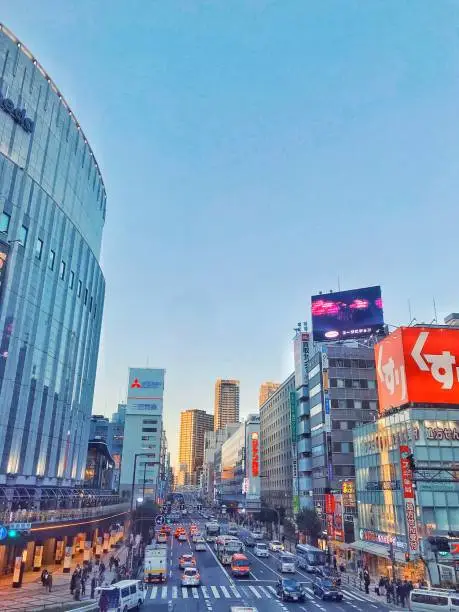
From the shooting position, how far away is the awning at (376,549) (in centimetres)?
4506

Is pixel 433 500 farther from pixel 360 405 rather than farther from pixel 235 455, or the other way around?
pixel 235 455

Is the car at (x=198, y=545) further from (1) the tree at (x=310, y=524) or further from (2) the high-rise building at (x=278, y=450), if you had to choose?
(2) the high-rise building at (x=278, y=450)

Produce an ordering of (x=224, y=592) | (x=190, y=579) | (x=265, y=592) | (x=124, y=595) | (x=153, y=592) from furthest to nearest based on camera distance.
→ (x=190, y=579) < (x=265, y=592) < (x=224, y=592) < (x=153, y=592) < (x=124, y=595)

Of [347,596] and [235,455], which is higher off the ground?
[235,455]

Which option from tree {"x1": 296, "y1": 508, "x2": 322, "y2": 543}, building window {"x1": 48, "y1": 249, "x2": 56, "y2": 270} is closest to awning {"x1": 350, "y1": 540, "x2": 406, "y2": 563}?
tree {"x1": 296, "y1": 508, "x2": 322, "y2": 543}

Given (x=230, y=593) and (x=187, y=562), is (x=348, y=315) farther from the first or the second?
(x=230, y=593)

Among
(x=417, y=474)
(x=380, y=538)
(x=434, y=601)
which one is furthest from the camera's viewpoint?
(x=380, y=538)

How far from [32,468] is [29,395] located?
9.33 m

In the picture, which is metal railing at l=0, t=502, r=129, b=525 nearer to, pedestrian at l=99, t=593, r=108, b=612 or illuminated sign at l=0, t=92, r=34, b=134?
pedestrian at l=99, t=593, r=108, b=612

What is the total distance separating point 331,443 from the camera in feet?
254

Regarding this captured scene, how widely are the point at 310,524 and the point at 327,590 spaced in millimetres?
35351

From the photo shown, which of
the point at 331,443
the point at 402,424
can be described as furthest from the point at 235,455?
the point at 402,424

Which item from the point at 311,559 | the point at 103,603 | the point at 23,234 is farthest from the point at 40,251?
the point at 311,559

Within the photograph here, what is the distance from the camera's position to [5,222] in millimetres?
61125
